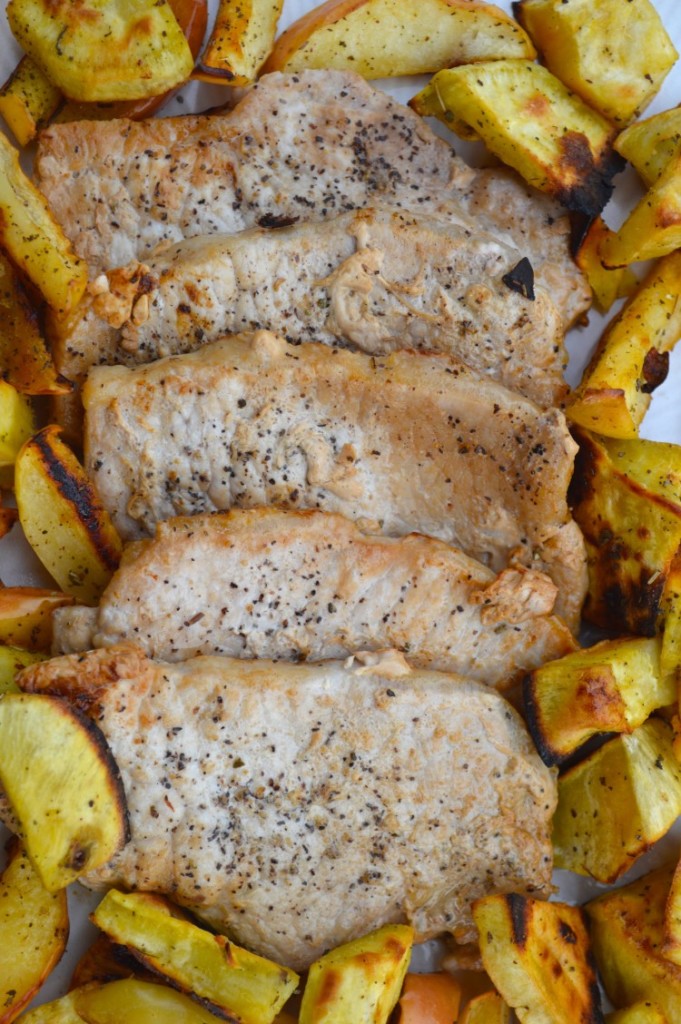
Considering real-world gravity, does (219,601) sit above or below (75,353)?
below

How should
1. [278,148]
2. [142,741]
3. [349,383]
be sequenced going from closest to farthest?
[142,741] → [349,383] → [278,148]

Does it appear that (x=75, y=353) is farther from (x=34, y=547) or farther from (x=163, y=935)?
(x=163, y=935)

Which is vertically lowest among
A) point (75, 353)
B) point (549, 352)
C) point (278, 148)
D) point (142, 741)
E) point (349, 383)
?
point (142, 741)

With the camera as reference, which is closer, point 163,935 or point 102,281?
point 163,935

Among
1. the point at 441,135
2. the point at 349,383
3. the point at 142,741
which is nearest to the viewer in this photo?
the point at 142,741

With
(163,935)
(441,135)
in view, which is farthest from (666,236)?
(163,935)

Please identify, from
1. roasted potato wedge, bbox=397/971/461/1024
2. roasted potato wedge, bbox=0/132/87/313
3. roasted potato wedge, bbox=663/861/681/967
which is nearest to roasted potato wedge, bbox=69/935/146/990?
roasted potato wedge, bbox=397/971/461/1024
